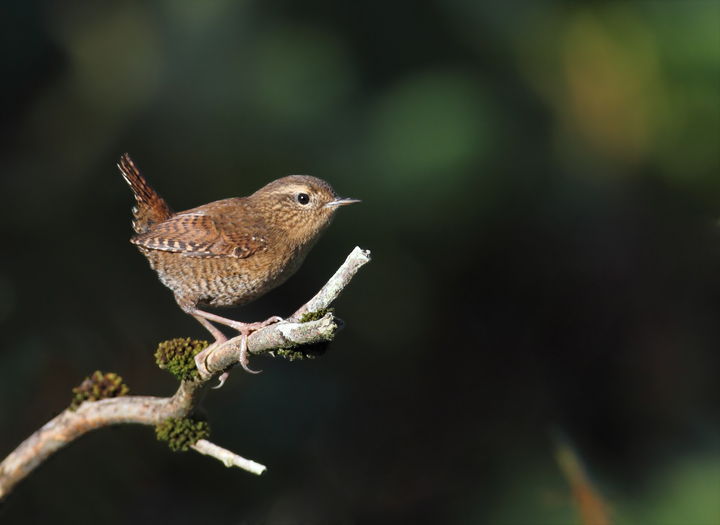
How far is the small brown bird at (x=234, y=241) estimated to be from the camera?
1.88 meters

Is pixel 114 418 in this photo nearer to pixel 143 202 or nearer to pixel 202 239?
pixel 202 239

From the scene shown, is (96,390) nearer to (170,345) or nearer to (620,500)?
(170,345)

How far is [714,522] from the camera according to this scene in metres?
2.72

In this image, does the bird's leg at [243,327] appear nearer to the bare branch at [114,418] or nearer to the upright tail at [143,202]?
the bare branch at [114,418]

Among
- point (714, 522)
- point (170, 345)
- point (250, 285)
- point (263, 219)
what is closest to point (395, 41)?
point (263, 219)

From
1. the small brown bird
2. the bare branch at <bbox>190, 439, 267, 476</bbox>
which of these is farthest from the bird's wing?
the bare branch at <bbox>190, 439, 267, 476</bbox>

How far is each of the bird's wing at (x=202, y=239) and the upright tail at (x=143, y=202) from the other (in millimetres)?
173

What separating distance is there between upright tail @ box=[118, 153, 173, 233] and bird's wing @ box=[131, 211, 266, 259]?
17cm

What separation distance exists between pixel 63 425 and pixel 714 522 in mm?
2778

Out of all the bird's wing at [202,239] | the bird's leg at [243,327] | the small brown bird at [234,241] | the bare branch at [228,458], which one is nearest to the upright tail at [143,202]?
the small brown bird at [234,241]

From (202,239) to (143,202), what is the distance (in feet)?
1.28

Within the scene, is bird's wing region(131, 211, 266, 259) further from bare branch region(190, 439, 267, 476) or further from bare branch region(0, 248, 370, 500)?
bare branch region(190, 439, 267, 476)

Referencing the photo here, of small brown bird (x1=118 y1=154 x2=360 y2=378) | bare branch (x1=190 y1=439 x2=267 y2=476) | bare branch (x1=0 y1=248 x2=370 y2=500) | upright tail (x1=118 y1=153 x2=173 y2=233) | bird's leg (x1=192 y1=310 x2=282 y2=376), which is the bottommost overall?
bare branch (x1=190 y1=439 x2=267 y2=476)

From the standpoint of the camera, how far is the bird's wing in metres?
1.90
